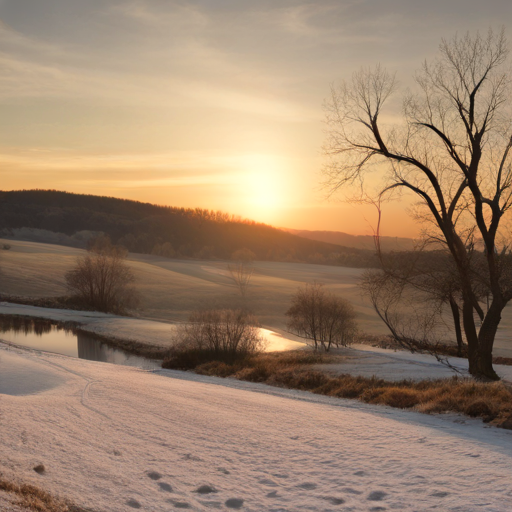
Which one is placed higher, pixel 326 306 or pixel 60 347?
pixel 326 306

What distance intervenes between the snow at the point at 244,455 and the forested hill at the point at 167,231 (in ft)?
450

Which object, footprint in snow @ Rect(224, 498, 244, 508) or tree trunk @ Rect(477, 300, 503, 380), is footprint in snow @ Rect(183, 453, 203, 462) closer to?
footprint in snow @ Rect(224, 498, 244, 508)

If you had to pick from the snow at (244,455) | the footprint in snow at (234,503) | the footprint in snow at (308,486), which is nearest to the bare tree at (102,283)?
the snow at (244,455)

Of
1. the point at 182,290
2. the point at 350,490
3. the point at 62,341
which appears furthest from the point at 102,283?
the point at 350,490

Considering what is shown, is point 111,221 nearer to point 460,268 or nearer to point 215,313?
point 215,313

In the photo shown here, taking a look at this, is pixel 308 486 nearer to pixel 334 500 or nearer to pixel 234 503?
pixel 334 500

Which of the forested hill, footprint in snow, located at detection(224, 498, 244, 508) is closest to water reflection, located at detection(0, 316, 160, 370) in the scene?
footprint in snow, located at detection(224, 498, 244, 508)

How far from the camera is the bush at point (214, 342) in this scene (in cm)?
2388

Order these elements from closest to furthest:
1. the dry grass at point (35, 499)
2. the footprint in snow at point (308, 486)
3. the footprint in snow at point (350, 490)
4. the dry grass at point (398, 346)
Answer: the dry grass at point (35, 499)
the footprint in snow at point (350, 490)
the footprint in snow at point (308, 486)
the dry grass at point (398, 346)

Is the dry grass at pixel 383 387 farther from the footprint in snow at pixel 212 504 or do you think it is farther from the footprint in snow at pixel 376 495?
the footprint in snow at pixel 212 504

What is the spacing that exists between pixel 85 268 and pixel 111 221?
134 m

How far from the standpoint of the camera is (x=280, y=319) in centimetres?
5503

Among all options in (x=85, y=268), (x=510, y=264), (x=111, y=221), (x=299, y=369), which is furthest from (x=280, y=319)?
(x=111, y=221)

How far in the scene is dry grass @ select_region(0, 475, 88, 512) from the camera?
16.4 ft
